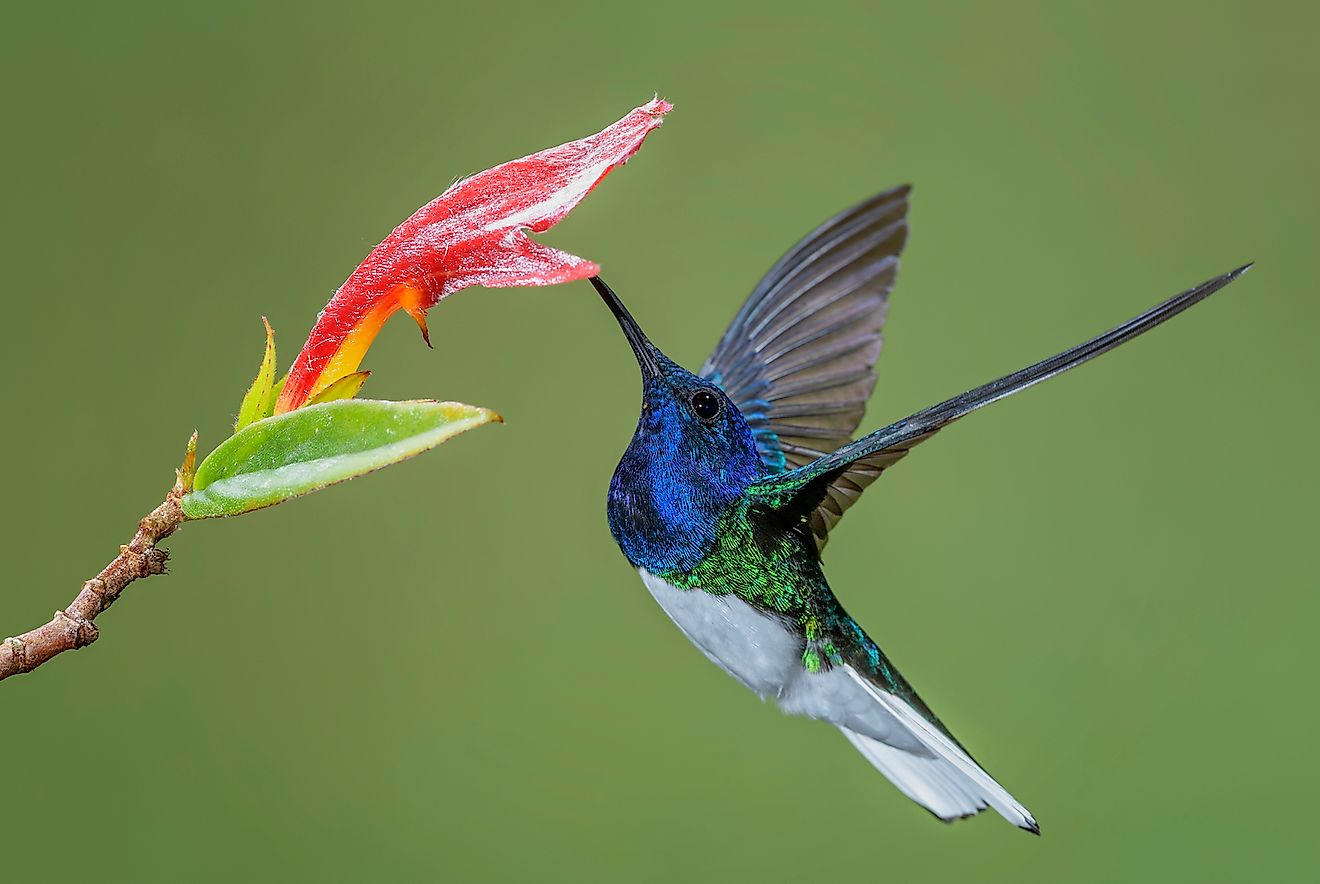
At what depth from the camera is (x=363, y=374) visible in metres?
0.43

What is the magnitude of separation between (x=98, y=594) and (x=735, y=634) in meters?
0.30

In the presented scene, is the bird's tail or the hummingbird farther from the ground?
the hummingbird

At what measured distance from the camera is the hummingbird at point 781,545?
551 millimetres

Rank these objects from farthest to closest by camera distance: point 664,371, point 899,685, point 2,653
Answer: point 899,685, point 664,371, point 2,653

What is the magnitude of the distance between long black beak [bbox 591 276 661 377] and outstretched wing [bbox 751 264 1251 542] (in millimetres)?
80

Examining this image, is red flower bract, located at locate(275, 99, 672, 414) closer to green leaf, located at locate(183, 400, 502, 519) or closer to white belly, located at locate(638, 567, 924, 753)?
green leaf, located at locate(183, 400, 502, 519)

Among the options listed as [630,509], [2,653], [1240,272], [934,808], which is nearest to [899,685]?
[934,808]

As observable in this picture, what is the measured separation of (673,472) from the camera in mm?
557

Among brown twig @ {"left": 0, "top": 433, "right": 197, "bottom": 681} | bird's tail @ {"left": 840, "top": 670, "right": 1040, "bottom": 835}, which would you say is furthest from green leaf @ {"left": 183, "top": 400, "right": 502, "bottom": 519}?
bird's tail @ {"left": 840, "top": 670, "right": 1040, "bottom": 835}

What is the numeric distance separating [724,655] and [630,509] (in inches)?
3.4

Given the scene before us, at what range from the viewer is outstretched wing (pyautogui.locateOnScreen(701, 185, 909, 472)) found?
0.70m

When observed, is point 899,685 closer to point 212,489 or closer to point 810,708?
point 810,708

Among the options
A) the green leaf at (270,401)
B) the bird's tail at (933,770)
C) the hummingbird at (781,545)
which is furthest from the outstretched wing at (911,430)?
the green leaf at (270,401)

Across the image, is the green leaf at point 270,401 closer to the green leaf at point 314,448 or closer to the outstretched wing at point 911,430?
the green leaf at point 314,448
